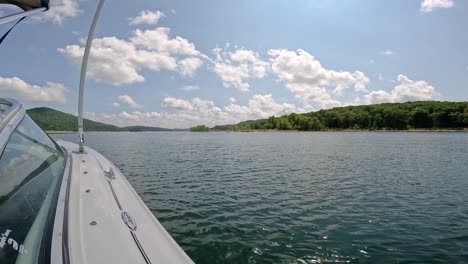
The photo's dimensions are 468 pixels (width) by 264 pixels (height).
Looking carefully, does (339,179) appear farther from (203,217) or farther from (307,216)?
(203,217)

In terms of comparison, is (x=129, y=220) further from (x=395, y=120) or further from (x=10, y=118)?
(x=395, y=120)

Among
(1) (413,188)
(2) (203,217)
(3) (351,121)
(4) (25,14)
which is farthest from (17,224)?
(3) (351,121)

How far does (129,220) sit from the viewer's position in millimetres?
3465

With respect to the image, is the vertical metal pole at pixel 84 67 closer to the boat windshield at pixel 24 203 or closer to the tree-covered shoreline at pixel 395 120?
the boat windshield at pixel 24 203

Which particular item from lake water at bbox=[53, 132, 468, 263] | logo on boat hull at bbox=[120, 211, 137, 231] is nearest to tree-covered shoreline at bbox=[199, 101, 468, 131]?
lake water at bbox=[53, 132, 468, 263]

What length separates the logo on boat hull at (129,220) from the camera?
326cm

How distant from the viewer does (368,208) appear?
954 cm

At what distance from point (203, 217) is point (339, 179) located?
8768 mm

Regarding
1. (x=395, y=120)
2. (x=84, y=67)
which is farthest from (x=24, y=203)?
(x=395, y=120)

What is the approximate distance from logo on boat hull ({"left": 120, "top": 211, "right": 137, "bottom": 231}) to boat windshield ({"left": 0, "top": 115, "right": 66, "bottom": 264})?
74 centimetres

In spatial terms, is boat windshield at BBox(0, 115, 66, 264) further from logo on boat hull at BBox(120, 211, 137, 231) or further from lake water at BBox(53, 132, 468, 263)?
lake water at BBox(53, 132, 468, 263)

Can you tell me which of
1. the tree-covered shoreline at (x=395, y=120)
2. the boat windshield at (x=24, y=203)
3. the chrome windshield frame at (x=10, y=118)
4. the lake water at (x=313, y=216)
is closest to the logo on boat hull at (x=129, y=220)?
the boat windshield at (x=24, y=203)

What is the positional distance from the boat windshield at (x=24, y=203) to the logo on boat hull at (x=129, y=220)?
737mm

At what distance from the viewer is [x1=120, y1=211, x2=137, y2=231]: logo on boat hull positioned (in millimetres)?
3264
